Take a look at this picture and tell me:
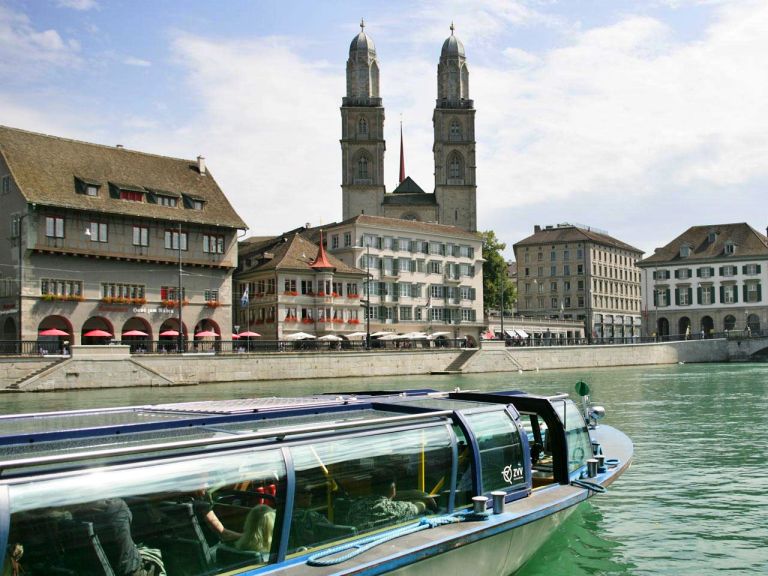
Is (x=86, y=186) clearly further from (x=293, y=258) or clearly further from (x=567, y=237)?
(x=567, y=237)

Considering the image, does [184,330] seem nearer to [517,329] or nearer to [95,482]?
[517,329]

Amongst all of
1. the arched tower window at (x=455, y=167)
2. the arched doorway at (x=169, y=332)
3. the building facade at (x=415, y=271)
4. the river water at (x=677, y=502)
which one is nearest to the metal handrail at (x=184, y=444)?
the river water at (x=677, y=502)

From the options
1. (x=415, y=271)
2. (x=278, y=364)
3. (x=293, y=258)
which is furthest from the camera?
(x=415, y=271)

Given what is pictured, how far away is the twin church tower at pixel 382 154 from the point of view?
104m

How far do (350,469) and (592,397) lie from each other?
33.0m

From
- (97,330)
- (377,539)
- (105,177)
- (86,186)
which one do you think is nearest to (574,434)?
(377,539)

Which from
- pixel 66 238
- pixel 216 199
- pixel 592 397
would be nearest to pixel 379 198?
pixel 216 199

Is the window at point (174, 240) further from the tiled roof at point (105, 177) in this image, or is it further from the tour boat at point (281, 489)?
the tour boat at point (281, 489)

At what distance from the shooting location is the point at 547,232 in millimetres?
122375

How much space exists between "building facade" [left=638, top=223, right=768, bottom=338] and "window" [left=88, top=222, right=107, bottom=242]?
217 ft

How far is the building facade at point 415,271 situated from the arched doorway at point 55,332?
27614 mm

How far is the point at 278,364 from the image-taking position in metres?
54.1

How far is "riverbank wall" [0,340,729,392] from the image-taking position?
43.4m

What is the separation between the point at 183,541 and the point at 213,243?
55517 millimetres
